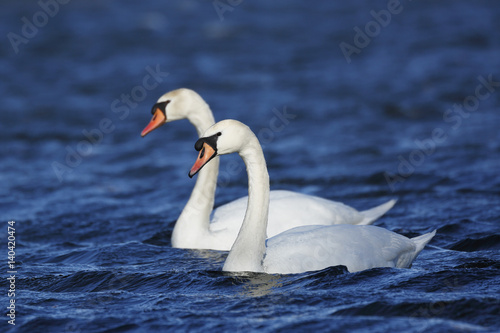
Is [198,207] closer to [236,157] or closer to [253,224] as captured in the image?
[253,224]

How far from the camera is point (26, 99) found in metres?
18.4

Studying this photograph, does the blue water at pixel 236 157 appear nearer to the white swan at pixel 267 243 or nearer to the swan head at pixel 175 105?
the white swan at pixel 267 243

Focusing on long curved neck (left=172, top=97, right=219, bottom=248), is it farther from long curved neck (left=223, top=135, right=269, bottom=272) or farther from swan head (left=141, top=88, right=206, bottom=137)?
long curved neck (left=223, top=135, right=269, bottom=272)

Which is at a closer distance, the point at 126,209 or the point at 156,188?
the point at 126,209

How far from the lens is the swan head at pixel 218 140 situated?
267 inches

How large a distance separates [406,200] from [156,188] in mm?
3807

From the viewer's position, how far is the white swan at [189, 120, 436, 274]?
22.4 ft

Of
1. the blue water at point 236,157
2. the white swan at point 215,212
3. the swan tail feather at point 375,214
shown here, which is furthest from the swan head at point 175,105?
the swan tail feather at point 375,214

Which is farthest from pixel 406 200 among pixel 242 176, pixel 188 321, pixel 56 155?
pixel 56 155

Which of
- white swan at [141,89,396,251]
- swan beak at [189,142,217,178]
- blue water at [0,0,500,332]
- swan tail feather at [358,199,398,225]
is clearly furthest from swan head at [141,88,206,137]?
swan beak at [189,142,217,178]

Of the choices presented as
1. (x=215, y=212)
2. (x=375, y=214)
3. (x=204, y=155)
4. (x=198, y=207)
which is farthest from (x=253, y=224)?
(x=375, y=214)

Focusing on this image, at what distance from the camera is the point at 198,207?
8789 millimetres

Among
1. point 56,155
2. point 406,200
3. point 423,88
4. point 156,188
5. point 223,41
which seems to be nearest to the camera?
point 406,200

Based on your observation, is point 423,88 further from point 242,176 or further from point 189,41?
point 189,41
